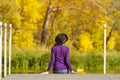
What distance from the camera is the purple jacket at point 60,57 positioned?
25.6ft

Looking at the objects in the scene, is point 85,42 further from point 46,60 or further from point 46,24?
point 46,60

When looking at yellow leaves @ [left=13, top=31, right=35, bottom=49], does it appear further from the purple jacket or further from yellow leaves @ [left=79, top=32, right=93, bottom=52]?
the purple jacket

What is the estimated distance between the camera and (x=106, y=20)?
3366 cm

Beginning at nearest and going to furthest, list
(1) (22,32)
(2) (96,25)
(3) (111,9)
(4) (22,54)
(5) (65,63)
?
(5) (65,63)
(4) (22,54)
(1) (22,32)
(2) (96,25)
(3) (111,9)

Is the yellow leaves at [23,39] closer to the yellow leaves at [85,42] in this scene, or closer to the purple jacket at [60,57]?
the yellow leaves at [85,42]

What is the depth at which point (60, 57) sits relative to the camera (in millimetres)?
7855

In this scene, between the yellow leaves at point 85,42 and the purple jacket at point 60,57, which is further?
the yellow leaves at point 85,42

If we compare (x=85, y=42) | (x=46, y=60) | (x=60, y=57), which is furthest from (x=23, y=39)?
(x=60, y=57)

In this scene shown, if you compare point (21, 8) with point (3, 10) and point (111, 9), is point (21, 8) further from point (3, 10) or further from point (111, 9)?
point (111, 9)

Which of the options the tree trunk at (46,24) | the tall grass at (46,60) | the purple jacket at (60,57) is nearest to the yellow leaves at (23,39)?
the tree trunk at (46,24)

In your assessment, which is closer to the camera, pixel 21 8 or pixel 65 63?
pixel 65 63

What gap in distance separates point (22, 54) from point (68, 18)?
12.4 m

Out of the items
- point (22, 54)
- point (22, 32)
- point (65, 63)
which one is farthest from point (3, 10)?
point (65, 63)

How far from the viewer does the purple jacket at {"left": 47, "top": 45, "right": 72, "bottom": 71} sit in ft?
25.6
